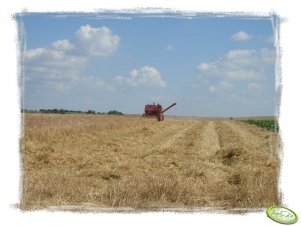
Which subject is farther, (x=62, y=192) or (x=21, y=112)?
(x=62, y=192)

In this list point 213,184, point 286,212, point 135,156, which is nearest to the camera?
point 286,212

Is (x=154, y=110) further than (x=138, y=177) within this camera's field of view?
Yes

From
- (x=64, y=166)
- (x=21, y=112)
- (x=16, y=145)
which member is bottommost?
(x=64, y=166)

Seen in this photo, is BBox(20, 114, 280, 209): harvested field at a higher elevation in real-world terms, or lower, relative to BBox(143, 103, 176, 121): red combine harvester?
lower

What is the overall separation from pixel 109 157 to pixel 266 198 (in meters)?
7.33

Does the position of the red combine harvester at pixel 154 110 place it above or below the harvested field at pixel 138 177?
above

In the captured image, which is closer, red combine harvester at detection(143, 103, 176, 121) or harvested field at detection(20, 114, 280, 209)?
harvested field at detection(20, 114, 280, 209)

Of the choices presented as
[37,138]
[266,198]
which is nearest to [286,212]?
[266,198]

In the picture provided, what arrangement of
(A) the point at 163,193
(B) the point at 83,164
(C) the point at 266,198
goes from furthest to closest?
(B) the point at 83,164, (A) the point at 163,193, (C) the point at 266,198

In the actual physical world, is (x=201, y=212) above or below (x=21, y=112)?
below

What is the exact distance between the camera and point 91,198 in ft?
21.6

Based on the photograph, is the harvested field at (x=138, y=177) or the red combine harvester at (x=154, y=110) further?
the red combine harvester at (x=154, y=110)

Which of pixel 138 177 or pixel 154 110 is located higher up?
pixel 154 110

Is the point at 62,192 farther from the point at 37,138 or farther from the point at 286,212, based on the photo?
the point at 37,138
